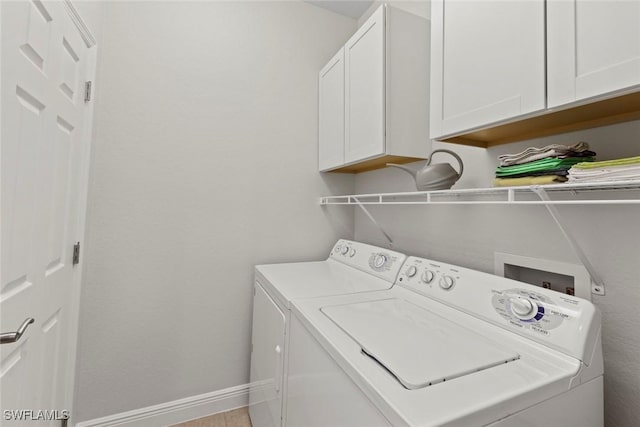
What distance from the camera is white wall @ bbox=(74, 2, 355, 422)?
5.66 feet

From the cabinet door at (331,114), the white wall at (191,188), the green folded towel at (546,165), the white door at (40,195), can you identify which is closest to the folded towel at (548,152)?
the green folded towel at (546,165)

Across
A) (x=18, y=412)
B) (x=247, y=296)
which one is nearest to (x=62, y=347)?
(x=18, y=412)

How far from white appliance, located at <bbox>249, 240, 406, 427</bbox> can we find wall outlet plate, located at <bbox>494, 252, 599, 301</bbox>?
47 cm

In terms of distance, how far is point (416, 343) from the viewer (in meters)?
0.86

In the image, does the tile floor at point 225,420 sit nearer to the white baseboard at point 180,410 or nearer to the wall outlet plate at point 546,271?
the white baseboard at point 180,410

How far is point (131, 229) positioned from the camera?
5.84 feet

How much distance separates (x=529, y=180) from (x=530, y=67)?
343mm

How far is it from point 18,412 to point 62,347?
1.56ft

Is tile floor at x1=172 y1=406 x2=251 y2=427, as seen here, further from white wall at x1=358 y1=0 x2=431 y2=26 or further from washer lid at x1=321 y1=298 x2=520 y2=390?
white wall at x1=358 y1=0 x2=431 y2=26

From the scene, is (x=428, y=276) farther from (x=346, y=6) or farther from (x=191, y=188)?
(x=346, y=6)

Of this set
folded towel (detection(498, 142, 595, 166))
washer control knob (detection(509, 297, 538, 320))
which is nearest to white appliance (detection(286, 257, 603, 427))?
washer control knob (detection(509, 297, 538, 320))

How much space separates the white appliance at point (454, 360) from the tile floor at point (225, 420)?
1.01 m

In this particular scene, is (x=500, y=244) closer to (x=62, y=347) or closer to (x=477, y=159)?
(x=477, y=159)

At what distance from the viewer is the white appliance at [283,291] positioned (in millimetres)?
1305
